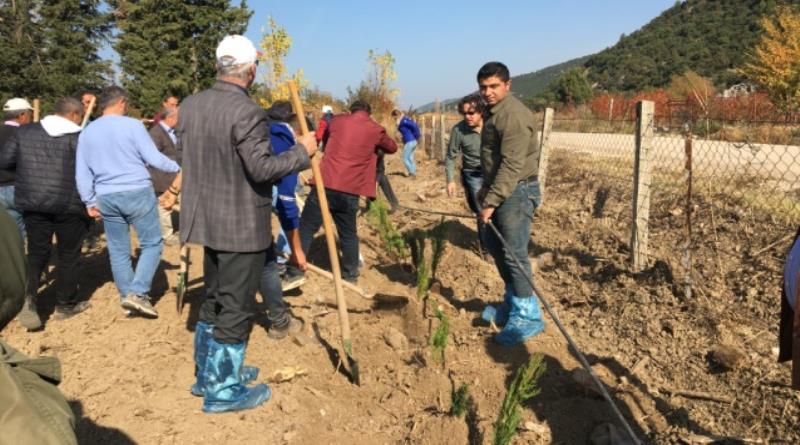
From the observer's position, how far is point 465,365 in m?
3.39

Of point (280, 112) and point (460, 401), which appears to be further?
point (280, 112)

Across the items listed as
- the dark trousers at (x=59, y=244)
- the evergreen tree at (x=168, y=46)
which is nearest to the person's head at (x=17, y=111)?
the dark trousers at (x=59, y=244)

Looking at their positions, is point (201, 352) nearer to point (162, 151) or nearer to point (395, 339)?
point (395, 339)

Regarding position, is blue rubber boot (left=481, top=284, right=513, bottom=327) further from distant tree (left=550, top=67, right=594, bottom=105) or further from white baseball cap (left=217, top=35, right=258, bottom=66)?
distant tree (left=550, top=67, right=594, bottom=105)

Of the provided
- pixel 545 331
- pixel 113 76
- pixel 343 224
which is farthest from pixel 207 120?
pixel 113 76

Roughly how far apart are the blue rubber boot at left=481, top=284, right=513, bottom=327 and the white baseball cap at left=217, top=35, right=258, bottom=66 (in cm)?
236

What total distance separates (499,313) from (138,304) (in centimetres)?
266

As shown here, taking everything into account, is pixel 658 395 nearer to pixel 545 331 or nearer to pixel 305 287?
pixel 545 331

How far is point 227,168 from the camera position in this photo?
8.05ft

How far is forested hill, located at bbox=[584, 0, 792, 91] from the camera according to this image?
47.9m

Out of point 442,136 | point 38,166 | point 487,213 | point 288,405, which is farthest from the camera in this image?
point 442,136

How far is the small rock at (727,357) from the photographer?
3.01m

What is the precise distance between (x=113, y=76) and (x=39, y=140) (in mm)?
29611

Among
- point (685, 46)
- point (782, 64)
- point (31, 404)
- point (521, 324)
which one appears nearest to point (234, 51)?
point (31, 404)
